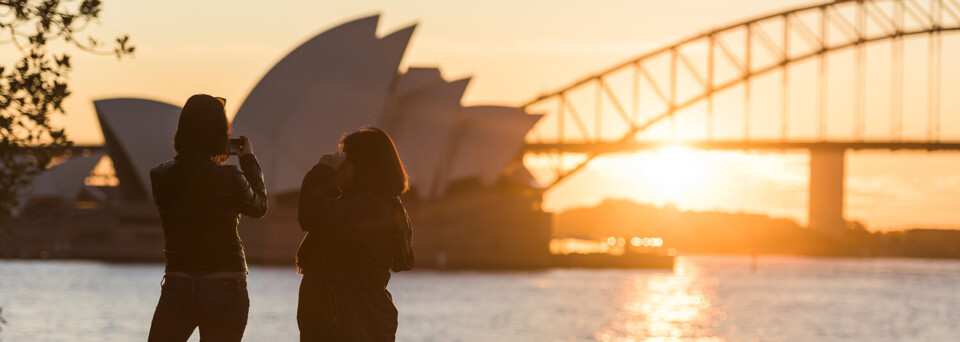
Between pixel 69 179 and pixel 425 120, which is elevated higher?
pixel 425 120

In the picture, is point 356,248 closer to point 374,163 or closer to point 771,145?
point 374,163

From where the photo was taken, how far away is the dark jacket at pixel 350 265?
15.8ft

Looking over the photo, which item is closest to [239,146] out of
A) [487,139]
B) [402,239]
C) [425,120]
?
[402,239]

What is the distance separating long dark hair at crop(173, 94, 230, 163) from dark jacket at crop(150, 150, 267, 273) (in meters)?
0.06

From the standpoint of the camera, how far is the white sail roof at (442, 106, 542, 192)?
6322 centimetres

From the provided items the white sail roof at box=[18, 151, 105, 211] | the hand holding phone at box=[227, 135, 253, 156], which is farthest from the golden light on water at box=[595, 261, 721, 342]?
the white sail roof at box=[18, 151, 105, 211]

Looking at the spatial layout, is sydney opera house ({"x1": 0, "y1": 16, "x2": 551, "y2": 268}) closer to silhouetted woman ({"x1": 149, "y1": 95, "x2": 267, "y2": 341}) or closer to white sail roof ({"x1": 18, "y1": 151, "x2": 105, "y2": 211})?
white sail roof ({"x1": 18, "y1": 151, "x2": 105, "y2": 211})

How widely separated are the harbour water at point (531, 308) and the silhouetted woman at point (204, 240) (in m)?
22.9

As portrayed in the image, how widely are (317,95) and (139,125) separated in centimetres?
794

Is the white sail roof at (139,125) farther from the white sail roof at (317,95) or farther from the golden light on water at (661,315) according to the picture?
the golden light on water at (661,315)

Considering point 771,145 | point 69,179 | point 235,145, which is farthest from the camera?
point 69,179

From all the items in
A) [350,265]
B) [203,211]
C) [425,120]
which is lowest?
[350,265]

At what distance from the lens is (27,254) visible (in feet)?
222

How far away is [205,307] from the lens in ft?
14.8
